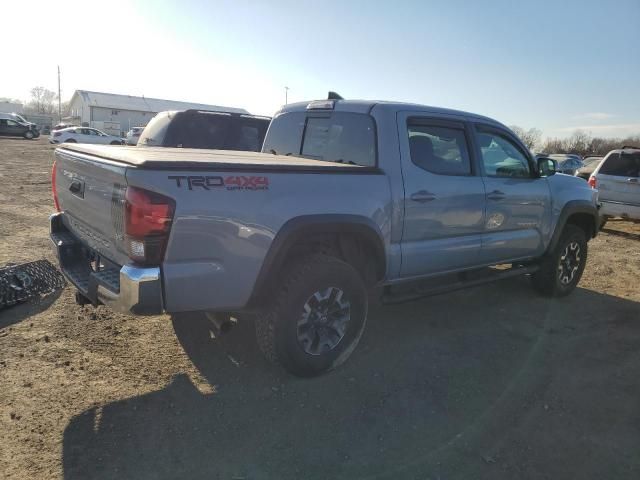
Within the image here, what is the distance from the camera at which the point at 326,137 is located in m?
4.41

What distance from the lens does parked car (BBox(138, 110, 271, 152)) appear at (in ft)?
26.4

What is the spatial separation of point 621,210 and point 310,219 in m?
9.03

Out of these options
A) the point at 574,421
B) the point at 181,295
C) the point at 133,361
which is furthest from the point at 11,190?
the point at 574,421

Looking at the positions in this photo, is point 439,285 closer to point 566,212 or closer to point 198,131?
point 566,212

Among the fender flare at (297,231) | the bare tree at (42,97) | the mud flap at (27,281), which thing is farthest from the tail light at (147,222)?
the bare tree at (42,97)

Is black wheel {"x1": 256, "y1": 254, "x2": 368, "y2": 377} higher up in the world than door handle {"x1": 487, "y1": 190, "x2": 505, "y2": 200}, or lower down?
lower down

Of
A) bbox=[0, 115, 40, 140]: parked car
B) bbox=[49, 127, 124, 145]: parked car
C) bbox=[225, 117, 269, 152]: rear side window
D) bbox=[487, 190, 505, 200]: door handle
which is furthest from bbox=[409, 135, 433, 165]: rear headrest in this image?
bbox=[0, 115, 40, 140]: parked car

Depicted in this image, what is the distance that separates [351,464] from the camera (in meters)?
2.75

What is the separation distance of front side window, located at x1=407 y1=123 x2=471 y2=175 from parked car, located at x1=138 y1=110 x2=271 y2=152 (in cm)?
456

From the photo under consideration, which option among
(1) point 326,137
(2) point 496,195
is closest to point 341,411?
(1) point 326,137

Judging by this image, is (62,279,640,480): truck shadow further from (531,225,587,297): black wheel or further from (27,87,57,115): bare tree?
(27,87,57,115): bare tree

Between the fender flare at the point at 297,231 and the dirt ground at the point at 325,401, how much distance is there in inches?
32.9

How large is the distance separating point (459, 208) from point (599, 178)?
25.1 feet

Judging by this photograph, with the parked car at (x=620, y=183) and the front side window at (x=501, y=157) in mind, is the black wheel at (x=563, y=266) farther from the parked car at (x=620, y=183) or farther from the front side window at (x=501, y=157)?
the parked car at (x=620, y=183)
